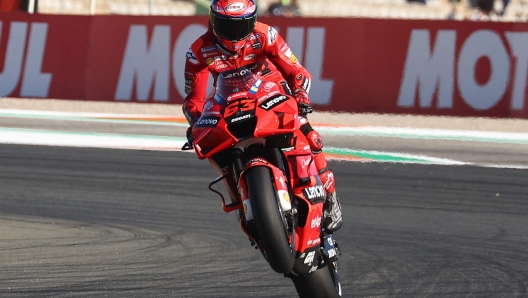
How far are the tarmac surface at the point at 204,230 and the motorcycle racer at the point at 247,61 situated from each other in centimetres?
83

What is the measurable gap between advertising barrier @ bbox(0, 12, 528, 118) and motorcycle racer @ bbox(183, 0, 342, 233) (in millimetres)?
9987

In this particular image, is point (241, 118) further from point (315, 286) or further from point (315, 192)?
point (315, 286)

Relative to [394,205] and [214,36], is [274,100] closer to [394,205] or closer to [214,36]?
[214,36]

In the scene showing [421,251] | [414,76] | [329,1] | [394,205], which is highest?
[421,251]

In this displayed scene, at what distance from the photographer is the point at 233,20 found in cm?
478

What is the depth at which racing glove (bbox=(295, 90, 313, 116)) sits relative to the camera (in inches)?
190

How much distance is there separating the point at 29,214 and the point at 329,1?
19.1 m

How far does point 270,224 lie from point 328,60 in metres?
11.7

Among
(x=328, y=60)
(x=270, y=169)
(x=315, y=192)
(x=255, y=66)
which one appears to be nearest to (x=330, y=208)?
(x=315, y=192)

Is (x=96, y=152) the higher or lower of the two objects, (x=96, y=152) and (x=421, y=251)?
the lower

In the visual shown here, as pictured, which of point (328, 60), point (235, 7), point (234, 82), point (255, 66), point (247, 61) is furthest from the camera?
point (328, 60)

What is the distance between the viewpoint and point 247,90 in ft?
14.9

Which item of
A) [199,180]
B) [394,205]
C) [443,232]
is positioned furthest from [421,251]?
[199,180]

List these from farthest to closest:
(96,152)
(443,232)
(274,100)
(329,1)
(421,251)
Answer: (329,1) → (96,152) → (443,232) → (421,251) → (274,100)
